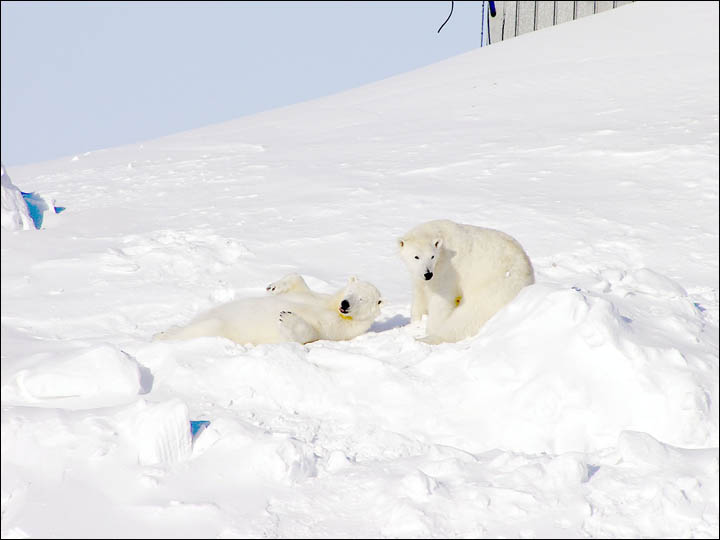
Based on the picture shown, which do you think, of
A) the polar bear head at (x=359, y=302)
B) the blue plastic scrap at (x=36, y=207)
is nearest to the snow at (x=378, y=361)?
the blue plastic scrap at (x=36, y=207)

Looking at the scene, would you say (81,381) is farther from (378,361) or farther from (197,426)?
(378,361)

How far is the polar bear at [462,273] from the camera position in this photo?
5.21 meters

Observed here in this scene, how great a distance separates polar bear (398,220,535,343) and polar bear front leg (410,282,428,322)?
63 mm

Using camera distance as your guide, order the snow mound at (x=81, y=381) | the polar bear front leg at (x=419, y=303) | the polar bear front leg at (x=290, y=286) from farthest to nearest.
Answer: the polar bear front leg at (x=290, y=286), the polar bear front leg at (x=419, y=303), the snow mound at (x=81, y=381)

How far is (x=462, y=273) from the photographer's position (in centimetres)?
539

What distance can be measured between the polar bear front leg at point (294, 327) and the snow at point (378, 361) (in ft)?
1.13

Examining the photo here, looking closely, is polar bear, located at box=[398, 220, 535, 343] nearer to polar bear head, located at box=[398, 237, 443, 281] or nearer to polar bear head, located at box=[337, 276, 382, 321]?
polar bear head, located at box=[398, 237, 443, 281]

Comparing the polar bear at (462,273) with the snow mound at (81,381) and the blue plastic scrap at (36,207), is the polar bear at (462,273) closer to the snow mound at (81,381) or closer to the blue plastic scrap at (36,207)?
the snow mound at (81,381)

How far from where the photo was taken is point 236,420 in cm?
386

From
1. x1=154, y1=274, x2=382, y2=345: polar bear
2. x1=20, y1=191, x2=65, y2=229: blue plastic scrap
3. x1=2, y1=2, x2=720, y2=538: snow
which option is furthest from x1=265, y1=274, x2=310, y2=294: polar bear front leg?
x1=20, y1=191, x2=65, y2=229: blue plastic scrap

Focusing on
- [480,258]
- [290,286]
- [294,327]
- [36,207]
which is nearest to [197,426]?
[294,327]

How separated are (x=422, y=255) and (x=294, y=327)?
2.88 ft

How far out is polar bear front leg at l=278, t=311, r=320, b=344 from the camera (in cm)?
514

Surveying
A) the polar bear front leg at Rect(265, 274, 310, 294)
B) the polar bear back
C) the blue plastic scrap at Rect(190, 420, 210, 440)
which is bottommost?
the polar bear front leg at Rect(265, 274, 310, 294)
